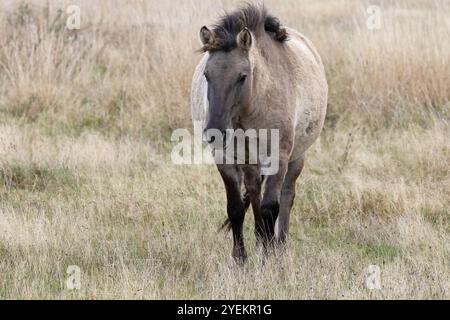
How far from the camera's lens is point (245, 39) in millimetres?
5477

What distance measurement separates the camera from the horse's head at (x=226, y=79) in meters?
5.23

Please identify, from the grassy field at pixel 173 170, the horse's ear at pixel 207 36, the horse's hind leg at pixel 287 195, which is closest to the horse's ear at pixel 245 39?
the horse's ear at pixel 207 36

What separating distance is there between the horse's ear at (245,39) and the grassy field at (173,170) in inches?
63.0

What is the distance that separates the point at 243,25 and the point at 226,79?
0.60m

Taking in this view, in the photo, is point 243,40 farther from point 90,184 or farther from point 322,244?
point 90,184

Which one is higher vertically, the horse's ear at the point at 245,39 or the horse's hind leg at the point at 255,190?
the horse's ear at the point at 245,39

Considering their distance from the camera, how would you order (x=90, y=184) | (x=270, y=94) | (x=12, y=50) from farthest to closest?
1. (x=12, y=50)
2. (x=90, y=184)
3. (x=270, y=94)

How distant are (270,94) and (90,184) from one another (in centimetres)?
295

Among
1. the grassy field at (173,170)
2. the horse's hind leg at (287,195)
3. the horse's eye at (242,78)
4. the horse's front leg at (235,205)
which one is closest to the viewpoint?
the horse's eye at (242,78)

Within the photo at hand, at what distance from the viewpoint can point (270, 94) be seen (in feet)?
19.1

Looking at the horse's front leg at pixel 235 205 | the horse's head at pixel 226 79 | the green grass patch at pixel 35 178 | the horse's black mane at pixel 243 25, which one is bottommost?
the horse's front leg at pixel 235 205

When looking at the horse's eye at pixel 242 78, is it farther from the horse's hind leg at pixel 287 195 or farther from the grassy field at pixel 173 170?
the horse's hind leg at pixel 287 195

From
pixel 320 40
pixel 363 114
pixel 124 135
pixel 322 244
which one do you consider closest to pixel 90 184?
pixel 124 135

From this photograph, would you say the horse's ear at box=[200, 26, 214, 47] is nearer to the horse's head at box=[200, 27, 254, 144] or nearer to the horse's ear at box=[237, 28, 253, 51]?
the horse's head at box=[200, 27, 254, 144]
